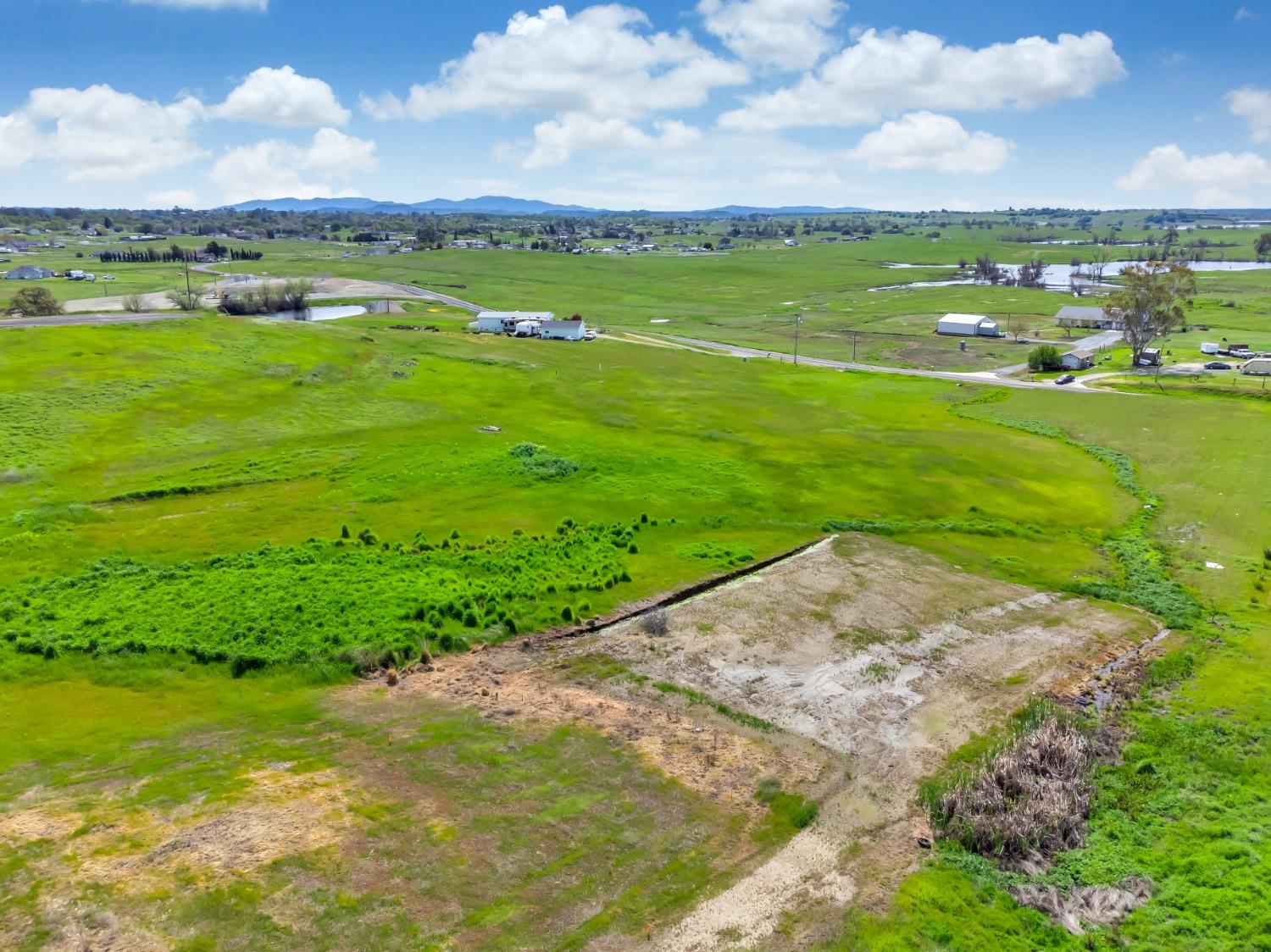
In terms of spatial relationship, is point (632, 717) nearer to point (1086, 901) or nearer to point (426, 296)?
point (1086, 901)

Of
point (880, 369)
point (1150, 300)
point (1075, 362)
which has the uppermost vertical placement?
point (1150, 300)

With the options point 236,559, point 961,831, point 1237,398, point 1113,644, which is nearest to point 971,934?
point 961,831

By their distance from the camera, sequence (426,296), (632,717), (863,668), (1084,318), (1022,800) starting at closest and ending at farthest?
1. (1022,800)
2. (632,717)
3. (863,668)
4. (1084,318)
5. (426,296)

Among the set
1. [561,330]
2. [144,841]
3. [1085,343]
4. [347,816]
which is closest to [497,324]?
[561,330]

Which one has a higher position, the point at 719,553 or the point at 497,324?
the point at 497,324

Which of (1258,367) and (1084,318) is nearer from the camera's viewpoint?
(1258,367)

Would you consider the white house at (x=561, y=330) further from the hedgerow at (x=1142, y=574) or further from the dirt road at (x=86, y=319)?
the hedgerow at (x=1142, y=574)

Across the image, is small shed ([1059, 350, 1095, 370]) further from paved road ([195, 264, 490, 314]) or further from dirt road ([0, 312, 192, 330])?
dirt road ([0, 312, 192, 330])

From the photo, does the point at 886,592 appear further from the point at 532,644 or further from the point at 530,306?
the point at 530,306
